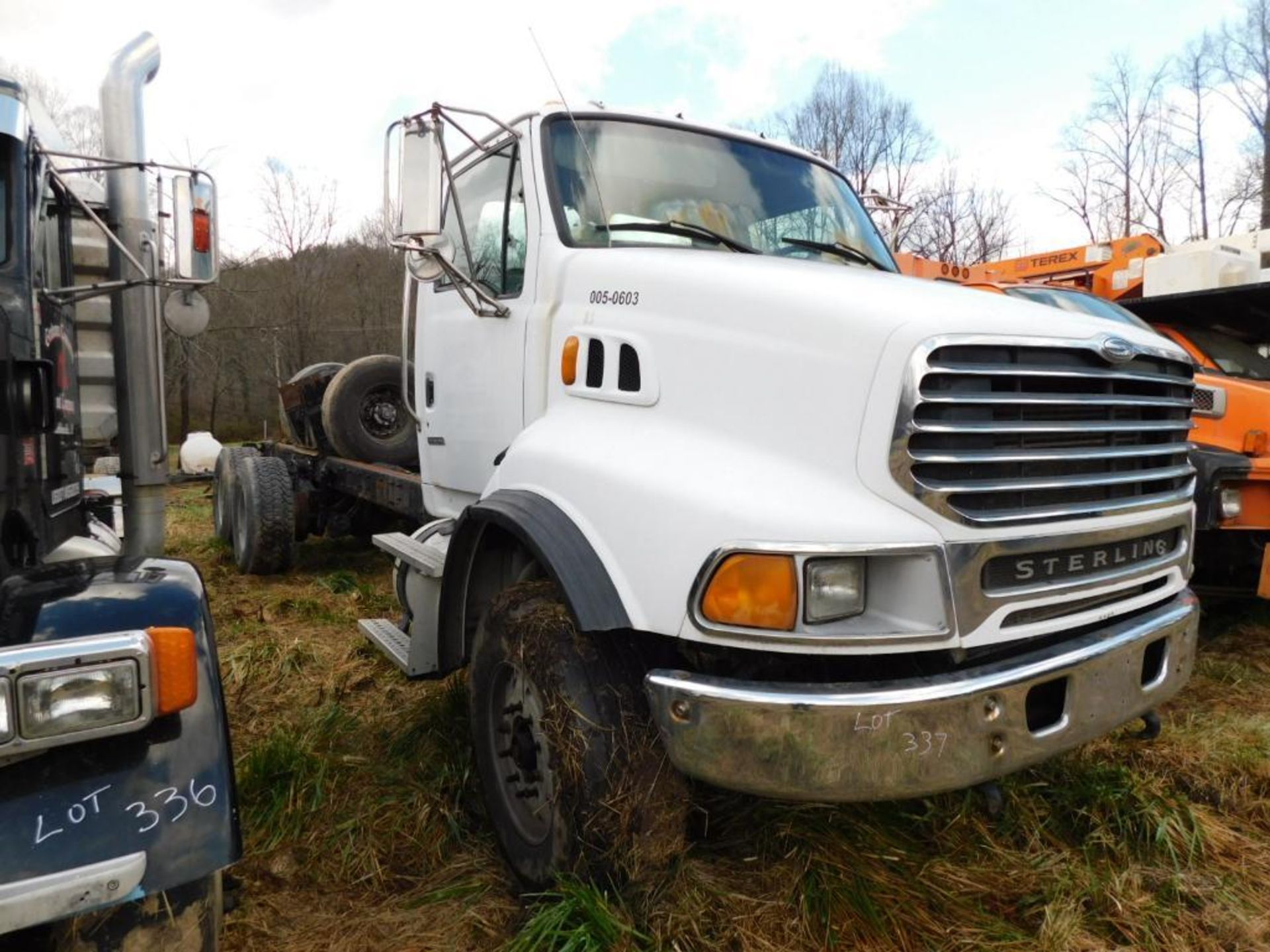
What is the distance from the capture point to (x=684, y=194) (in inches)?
130

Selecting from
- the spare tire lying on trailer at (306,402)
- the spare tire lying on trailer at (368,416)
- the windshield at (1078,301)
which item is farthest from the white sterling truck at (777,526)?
the spare tire lying on trailer at (306,402)

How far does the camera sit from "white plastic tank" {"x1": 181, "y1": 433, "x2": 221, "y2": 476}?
11719 millimetres

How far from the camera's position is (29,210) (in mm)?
2762

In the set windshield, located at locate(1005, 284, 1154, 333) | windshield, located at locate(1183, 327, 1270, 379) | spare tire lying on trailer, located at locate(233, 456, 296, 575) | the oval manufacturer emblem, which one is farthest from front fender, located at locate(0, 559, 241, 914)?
windshield, located at locate(1183, 327, 1270, 379)

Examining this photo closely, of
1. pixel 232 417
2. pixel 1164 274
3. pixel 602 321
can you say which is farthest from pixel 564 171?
pixel 232 417

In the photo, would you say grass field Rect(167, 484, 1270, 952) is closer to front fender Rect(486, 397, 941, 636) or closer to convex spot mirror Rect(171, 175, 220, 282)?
front fender Rect(486, 397, 941, 636)

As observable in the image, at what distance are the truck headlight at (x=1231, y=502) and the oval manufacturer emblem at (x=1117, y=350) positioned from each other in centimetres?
272

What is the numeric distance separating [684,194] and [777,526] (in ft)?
5.73

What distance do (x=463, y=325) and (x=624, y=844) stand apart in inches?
91.6

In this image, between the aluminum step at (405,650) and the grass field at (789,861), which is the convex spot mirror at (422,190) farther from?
the grass field at (789,861)

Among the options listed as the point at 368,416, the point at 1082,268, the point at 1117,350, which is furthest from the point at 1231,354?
the point at 368,416

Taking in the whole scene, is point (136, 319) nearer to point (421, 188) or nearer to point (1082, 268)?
point (421, 188)

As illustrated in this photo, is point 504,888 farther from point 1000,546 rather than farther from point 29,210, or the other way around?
point 29,210

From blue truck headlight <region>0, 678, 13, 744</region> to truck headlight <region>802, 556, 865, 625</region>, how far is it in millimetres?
1565
